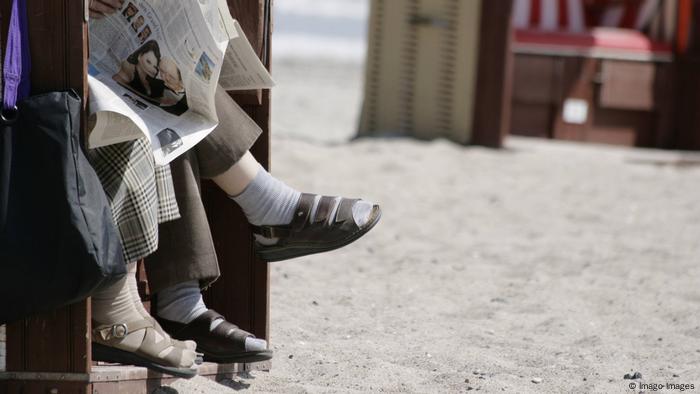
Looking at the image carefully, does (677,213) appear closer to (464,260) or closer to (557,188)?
(557,188)

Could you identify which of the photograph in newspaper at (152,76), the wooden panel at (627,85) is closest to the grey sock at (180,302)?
the photograph in newspaper at (152,76)

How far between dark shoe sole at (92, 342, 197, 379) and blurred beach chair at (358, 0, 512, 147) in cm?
449

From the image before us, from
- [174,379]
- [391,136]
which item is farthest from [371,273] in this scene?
[391,136]

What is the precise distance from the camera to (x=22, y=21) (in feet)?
5.74

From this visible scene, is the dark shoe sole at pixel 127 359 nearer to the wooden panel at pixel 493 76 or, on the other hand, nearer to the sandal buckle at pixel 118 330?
the sandal buckle at pixel 118 330

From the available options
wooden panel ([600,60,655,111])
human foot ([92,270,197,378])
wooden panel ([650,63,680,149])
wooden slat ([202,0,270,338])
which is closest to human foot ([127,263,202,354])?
human foot ([92,270,197,378])

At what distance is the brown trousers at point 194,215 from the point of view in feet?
6.69

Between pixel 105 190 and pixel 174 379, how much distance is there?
49cm

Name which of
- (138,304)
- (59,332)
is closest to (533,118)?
(138,304)

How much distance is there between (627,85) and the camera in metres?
6.83

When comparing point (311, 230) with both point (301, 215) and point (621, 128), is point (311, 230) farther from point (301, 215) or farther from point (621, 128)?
point (621, 128)

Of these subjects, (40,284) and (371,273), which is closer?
(40,284)

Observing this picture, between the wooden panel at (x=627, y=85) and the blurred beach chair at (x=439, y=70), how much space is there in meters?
0.91

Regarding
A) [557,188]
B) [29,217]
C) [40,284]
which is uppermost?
[29,217]
